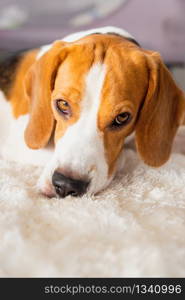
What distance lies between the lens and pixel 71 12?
4.02 metres

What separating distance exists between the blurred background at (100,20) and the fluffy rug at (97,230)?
80.8 inches

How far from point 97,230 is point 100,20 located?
8.56 ft

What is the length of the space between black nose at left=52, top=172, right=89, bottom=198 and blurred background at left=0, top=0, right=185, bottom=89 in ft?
7.30

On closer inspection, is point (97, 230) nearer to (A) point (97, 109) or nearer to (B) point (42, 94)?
(A) point (97, 109)

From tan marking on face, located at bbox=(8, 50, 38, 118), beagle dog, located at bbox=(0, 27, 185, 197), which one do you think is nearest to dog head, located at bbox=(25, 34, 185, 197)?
beagle dog, located at bbox=(0, 27, 185, 197)

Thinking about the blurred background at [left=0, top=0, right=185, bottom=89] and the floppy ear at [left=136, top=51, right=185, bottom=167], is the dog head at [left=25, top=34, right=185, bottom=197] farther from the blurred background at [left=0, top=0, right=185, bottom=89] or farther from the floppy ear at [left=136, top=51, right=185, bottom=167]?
the blurred background at [left=0, top=0, right=185, bottom=89]

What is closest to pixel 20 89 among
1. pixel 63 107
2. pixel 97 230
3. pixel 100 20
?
pixel 63 107

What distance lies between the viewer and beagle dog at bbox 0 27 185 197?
188 cm

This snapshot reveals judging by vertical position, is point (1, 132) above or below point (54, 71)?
below

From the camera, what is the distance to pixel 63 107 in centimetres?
197

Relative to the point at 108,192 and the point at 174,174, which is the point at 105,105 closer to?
the point at 108,192

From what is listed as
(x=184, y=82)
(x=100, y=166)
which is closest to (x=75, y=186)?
(x=100, y=166)

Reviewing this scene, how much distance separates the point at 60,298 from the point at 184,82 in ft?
8.68

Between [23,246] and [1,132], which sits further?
[1,132]
